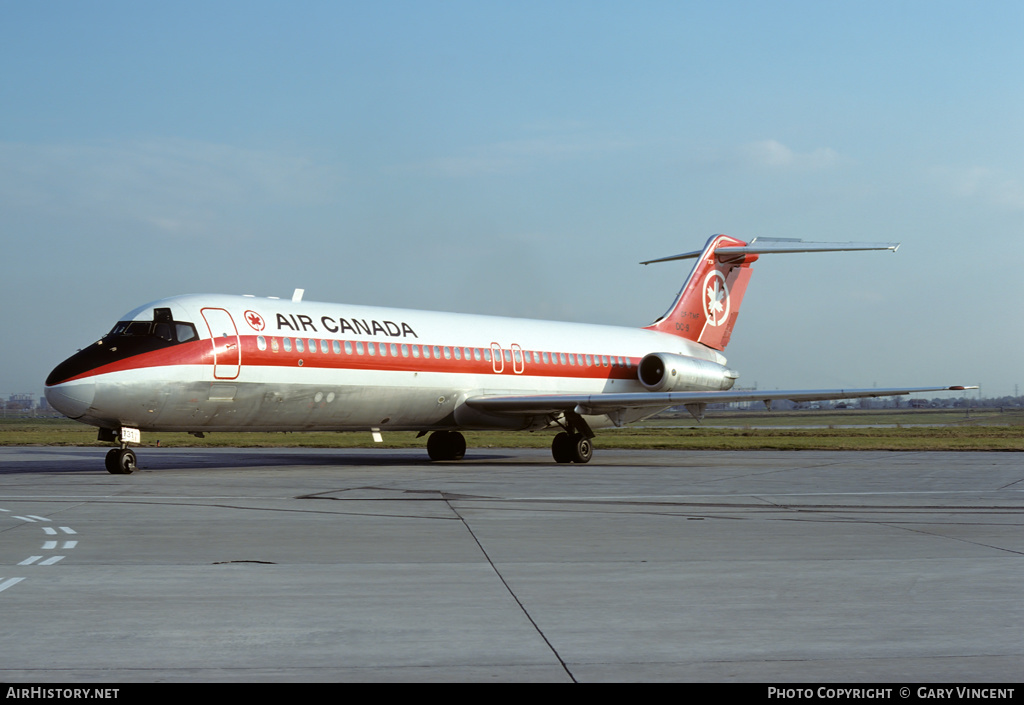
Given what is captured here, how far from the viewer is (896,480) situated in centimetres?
1905

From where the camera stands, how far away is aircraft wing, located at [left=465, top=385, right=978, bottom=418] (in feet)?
84.3

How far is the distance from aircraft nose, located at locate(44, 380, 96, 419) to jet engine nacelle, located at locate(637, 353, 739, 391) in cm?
1703

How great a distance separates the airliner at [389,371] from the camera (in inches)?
803

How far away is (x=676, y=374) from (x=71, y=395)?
1768cm

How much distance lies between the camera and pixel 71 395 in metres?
19.3

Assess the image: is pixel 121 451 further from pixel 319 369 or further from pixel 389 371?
pixel 389 371

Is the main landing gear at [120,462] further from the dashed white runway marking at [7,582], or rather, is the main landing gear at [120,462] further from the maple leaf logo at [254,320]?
the dashed white runway marking at [7,582]

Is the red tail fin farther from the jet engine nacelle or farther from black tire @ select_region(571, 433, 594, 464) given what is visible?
black tire @ select_region(571, 433, 594, 464)

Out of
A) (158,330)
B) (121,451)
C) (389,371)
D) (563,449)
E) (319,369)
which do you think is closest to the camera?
(121,451)

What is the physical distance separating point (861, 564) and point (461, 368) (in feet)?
60.8

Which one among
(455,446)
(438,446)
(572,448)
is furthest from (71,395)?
(572,448)

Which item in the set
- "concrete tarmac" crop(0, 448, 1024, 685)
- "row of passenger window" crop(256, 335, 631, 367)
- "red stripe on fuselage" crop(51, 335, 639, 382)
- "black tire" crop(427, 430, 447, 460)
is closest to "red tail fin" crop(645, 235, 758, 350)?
"row of passenger window" crop(256, 335, 631, 367)
